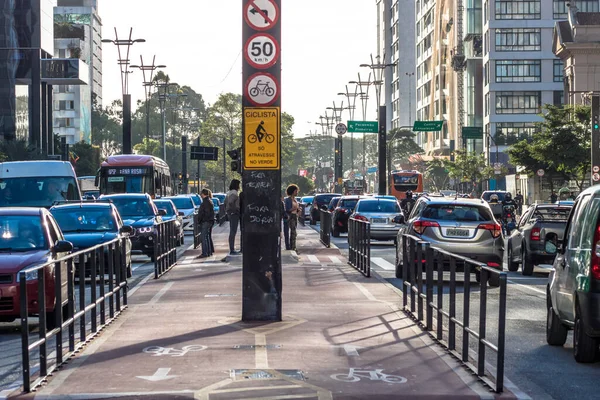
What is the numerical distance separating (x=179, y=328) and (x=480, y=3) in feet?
365

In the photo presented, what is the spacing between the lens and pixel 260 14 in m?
14.9

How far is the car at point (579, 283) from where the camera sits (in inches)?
448

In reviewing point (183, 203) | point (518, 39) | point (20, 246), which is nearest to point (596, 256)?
point (20, 246)

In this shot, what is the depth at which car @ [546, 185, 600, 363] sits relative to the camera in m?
11.4

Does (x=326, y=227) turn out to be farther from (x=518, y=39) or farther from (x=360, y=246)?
(x=518, y=39)

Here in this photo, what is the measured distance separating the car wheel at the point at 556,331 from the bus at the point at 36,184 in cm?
1862

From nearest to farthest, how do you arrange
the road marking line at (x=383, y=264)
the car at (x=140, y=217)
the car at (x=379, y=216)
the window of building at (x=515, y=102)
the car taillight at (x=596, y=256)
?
1. the car taillight at (x=596, y=256)
2. the road marking line at (x=383, y=264)
3. the car at (x=140, y=217)
4. the car at (x=379, y=216)
5. the window of building at (x=515, y=102)

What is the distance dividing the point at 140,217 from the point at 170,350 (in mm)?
20297

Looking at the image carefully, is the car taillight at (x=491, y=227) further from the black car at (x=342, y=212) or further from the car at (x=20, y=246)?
the black car at (x=342, y=212)

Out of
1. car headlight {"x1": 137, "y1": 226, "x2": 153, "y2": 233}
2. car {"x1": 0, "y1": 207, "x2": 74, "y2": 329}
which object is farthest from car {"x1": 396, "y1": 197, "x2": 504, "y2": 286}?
car headlight {"x1": 137, "y1": 226, "x2": 153, "y2": 233}

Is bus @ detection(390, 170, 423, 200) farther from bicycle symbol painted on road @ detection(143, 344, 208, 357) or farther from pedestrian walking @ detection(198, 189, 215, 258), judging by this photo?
bicycle symbol painted on road @ detection(143, 344, 208, 357)

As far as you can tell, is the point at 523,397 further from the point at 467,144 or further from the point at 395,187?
the point at 467,144

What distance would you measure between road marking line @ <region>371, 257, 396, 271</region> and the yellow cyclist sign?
43.5 ft

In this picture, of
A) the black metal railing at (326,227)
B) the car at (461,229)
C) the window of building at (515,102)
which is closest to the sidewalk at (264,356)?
the car at (461,229)
